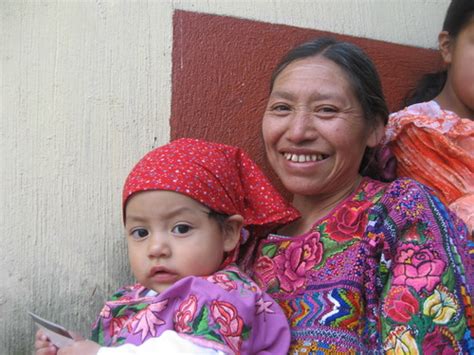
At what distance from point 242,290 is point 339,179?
63cm

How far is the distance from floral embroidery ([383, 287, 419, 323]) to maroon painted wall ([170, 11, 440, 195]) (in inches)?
39.1

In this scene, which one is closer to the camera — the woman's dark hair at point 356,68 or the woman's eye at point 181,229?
the woman's eye at point 181,229

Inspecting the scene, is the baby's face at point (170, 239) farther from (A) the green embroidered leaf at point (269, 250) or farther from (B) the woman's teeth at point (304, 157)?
(B) the woman's teeth at point (304, 157)

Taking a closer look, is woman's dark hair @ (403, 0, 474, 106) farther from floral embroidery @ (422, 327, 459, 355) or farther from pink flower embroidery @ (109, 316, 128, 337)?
pink flower embroidery @ (109, 316, 128, 337)

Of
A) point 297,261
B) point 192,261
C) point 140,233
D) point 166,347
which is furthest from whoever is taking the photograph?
point 297,261

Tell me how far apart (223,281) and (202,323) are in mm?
182

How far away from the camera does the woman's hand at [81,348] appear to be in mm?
2176

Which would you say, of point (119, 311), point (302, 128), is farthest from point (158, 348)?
point (302, 128)

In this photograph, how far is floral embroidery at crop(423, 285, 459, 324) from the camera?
86.0 inches

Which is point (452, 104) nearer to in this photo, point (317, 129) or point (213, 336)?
point (317, 129)

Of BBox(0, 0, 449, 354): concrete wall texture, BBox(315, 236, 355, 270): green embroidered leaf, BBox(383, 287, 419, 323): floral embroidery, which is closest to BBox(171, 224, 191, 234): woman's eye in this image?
BBox(315, 236, 355, 270): green embroidered leaf

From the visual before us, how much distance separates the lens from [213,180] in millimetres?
2434

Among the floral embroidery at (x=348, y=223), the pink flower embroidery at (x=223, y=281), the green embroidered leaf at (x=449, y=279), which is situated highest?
the floral embroidery at (x=348, y=223)

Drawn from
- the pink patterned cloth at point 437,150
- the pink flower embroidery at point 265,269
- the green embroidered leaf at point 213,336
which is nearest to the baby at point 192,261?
the green embroidered leaf at point 213,336
